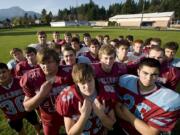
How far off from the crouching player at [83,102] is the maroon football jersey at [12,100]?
186 cm

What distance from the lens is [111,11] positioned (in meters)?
134

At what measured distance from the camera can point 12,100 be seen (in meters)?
4.55

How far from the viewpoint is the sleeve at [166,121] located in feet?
9.76

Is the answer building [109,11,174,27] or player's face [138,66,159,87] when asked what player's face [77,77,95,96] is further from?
building [109,11,174,27]

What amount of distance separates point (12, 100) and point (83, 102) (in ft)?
7.62

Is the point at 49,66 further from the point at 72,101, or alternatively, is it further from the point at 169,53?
the point at 169,53

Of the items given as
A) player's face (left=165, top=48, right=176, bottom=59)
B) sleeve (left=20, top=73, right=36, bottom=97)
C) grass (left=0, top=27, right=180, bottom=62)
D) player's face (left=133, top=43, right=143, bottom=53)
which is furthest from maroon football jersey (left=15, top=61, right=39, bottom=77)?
grass (left=0, top=27, right=180, bottom=62)

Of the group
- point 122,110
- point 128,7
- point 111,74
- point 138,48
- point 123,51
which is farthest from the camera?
point 128,7

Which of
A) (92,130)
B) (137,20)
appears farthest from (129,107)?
(137,20)

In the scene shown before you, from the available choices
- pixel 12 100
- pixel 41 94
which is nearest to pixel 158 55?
pixel 41 94

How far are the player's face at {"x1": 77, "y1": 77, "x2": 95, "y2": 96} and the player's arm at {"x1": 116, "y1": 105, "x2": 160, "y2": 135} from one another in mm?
638

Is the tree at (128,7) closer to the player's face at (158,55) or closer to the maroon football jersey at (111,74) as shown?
the player's face at (158,55)

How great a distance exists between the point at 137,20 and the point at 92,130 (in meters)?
92.9

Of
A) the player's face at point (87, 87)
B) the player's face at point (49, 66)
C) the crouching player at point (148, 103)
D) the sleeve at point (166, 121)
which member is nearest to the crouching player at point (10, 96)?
the player's face at point (49, 66)
